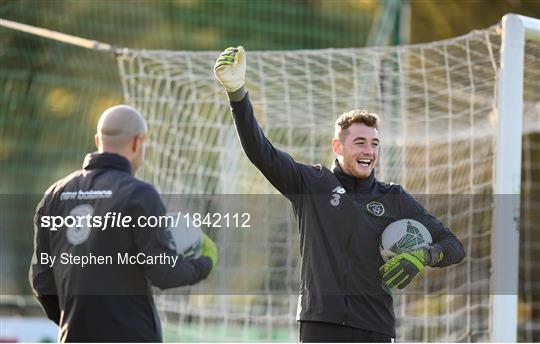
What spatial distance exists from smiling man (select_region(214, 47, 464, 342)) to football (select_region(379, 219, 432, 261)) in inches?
1.7

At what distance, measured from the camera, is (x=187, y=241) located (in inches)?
185

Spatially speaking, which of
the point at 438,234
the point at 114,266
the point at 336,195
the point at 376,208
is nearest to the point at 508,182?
the point at 438,234

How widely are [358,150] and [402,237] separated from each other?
466mm

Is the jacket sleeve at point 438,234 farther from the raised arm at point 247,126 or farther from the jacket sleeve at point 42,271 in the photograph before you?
the jacket sleeve at point 42,271

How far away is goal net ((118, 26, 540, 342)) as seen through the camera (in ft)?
30.8

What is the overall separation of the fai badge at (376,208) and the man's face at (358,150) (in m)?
0.14

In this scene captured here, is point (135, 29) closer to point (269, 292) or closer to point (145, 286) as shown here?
→ point (269, 292)

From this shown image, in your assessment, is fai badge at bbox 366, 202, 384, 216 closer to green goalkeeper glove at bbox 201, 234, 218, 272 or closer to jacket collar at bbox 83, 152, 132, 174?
green goalkeeper glove at bbox 201, 234, 218, 272

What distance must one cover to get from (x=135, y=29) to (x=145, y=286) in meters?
11.3

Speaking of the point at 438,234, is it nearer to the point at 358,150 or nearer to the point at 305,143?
the point at 358,150

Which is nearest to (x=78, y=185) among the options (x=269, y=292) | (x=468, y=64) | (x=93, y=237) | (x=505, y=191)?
(x=93, y=237)

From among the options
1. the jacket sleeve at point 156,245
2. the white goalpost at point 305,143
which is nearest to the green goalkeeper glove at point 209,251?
the jacket sleeve at point 156,245

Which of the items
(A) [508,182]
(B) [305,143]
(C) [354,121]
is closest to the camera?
(C) [354,121]

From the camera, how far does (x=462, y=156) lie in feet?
31.9
